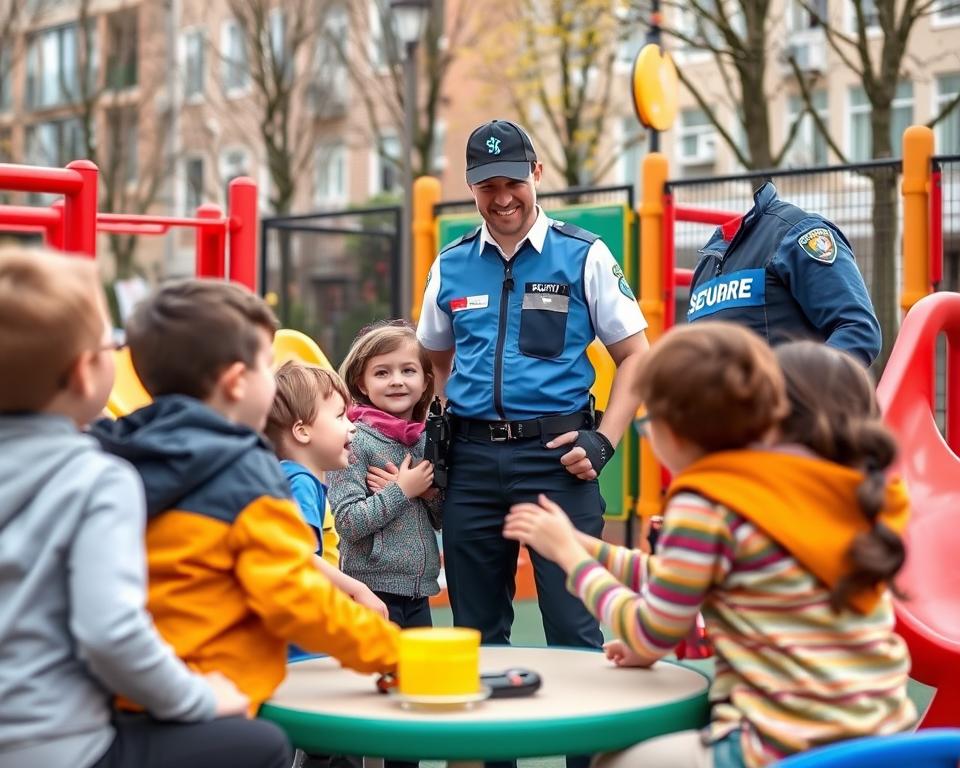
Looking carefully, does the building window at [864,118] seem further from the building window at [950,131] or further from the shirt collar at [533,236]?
the shirt collar at [533,236]

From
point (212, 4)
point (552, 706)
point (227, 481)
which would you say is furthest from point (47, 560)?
point (212, 4)

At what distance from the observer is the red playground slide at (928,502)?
12.1 ft

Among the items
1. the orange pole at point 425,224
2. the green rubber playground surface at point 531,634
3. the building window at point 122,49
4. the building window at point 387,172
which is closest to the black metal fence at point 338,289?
the orange pole at point 425,224

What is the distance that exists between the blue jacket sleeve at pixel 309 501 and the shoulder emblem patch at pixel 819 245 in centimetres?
141

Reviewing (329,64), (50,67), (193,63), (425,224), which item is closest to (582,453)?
(425,224)

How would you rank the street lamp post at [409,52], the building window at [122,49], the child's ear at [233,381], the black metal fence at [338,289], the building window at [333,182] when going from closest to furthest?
1. the child's ear at [233,381]
2. the black metal fence at [338,289]
3. the street lamp post at [409,52]
4. the building window at [122,49]
5. the building window at [333,182]

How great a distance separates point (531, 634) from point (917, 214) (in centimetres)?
285

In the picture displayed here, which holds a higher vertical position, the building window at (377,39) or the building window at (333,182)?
the building window at (377,39)

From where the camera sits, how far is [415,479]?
386cm

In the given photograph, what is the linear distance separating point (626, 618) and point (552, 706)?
0.19 meters

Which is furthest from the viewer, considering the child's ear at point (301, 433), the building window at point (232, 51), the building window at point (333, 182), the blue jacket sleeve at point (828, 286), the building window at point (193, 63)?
the building window at point (333, 182)

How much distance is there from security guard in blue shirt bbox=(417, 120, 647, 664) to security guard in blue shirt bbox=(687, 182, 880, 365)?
27 centimetres

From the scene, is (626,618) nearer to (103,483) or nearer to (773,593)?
(773,593)

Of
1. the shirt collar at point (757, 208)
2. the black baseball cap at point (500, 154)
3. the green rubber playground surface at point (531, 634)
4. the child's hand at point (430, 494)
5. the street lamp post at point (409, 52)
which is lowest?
the green rubber playground surface at point (531, 634)
